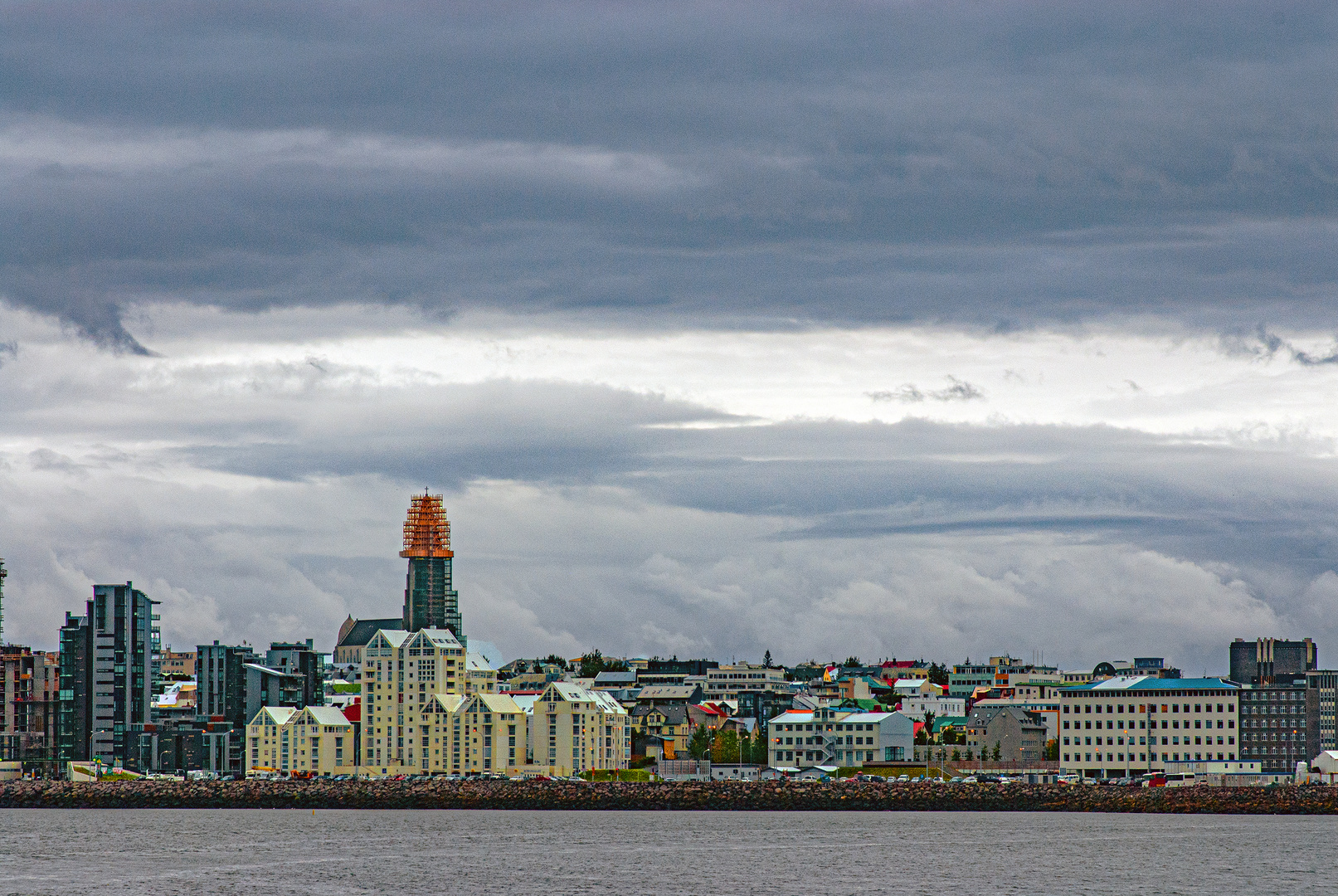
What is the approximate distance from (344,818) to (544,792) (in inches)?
1031

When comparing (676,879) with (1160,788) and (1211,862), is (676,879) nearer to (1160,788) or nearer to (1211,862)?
(1211,862)

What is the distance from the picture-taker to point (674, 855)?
415 ft

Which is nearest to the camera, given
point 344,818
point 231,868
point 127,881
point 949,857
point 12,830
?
point 127,881

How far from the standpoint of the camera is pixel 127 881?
107 m

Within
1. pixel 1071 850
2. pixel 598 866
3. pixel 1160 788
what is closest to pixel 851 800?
pixel 1160 788

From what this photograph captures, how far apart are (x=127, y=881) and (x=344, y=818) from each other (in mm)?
73240

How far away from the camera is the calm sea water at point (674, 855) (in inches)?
4102

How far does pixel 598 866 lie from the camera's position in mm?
117125

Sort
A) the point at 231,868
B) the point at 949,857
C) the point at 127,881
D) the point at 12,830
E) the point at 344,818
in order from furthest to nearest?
the point at 344,818
the point at 12,830
the point at 949,857
the point at 231,868
the point at 127,881

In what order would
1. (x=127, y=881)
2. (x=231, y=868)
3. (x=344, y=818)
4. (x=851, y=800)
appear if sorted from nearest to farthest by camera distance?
(x=127, y=881) < (x=231, y=868) < (x=344, y=818) < (x=851, y=800)

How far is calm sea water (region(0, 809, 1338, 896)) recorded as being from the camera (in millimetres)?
104188

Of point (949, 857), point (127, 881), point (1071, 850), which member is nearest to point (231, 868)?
point (127, 881)

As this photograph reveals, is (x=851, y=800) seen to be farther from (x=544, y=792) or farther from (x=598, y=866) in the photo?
(x=598, y=866)

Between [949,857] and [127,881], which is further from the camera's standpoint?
[949,857]
